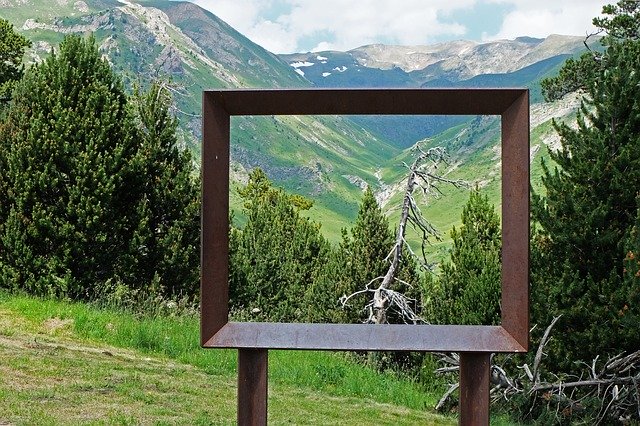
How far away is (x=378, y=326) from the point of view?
3016mm

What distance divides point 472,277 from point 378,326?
405 inches

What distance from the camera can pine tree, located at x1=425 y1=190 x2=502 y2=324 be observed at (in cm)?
1242

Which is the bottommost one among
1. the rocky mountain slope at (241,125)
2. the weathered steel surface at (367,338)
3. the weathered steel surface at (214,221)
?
the weathered steel surface at (367,338)

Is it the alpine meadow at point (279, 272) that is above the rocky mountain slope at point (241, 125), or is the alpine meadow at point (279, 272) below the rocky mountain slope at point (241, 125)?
below

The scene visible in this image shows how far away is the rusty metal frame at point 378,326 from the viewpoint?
295 cm

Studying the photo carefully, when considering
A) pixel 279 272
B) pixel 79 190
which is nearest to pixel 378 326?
pixel 79 190

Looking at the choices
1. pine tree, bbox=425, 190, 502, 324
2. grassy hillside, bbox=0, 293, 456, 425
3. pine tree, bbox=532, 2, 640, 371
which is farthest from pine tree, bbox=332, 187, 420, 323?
pine tree, bbox=532, 2, 640, 371

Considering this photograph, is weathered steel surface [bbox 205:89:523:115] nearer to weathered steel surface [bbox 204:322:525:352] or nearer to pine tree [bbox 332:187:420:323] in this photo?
weathered steel surface [bbox 204:322:525:352]

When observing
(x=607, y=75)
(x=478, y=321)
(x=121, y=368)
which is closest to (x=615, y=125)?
(x=607, y=75)

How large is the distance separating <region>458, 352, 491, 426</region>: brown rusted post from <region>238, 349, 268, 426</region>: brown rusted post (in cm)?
76

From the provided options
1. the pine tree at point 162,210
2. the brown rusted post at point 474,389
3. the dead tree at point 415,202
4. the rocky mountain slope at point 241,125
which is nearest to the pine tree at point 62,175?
the pine tree at point 162,210

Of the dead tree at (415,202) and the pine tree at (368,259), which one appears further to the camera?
the pine tree at (368,259)

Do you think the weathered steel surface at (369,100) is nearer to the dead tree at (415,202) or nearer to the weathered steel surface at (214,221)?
the weathered steel surface at (214,221)

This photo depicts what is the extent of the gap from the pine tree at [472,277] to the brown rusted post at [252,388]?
Result: 8.79 metres
